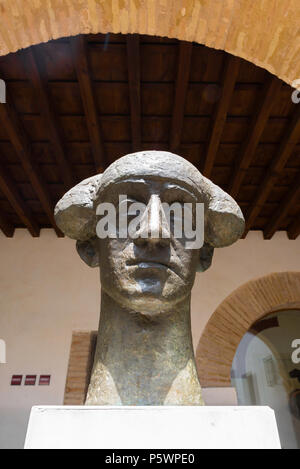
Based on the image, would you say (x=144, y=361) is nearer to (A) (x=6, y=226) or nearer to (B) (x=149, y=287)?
(B) (x=149, y=287)

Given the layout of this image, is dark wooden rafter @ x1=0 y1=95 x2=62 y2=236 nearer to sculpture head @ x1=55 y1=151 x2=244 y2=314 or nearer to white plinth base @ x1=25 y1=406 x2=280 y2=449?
sculpture head @ x1=55 y1=151 x2=244 y2=314

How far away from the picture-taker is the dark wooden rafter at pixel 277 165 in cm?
370

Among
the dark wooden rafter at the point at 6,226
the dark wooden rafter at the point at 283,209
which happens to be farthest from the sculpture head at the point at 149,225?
the dark wooden rafter at the point at 6,226

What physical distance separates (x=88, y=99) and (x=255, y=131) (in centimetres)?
160

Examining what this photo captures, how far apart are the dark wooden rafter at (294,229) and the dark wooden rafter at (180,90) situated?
2.41 metres

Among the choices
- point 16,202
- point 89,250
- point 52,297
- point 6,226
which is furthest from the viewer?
point 6,226

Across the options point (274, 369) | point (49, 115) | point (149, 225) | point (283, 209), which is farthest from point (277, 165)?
point (274, 369)

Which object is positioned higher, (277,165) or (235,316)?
(277,165)

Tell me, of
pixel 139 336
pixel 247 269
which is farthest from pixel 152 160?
pixel 247 269

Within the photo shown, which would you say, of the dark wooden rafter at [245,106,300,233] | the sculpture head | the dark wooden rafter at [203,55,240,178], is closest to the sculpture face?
the sculpture head

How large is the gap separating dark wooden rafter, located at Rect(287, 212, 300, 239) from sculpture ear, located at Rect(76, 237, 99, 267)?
415cm

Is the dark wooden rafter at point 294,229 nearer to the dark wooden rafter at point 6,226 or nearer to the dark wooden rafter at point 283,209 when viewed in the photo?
the dark wooden rafter at point 283,209

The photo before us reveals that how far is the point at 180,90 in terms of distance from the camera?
326cm

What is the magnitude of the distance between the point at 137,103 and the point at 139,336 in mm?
2438
